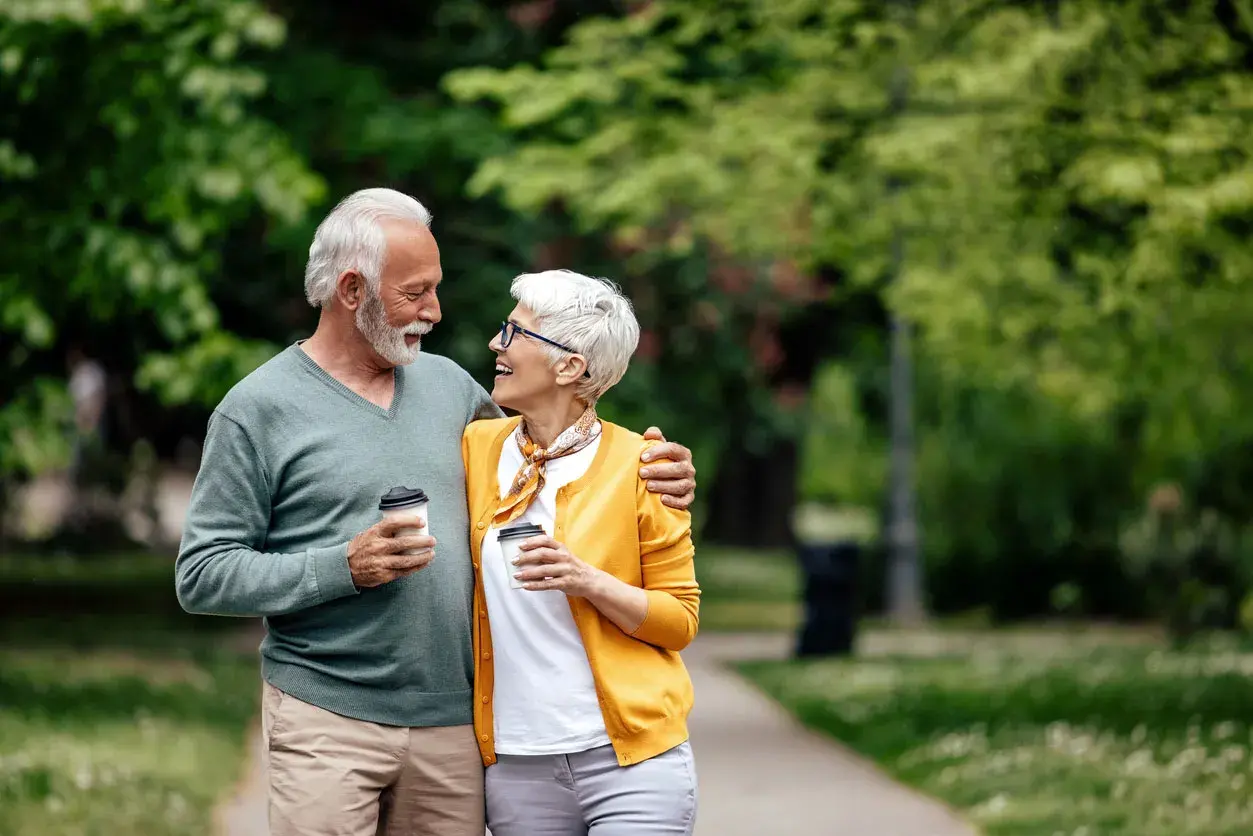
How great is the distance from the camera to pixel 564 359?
155 inches

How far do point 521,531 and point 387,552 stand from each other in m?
0.26

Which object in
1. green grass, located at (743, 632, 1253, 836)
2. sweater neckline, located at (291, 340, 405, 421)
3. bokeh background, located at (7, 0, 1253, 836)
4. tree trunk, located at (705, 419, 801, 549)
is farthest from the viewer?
tree trunk, located at (705, 419, 801, 549)

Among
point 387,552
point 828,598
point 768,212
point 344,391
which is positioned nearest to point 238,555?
point 387,552

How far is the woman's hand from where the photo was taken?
369cm

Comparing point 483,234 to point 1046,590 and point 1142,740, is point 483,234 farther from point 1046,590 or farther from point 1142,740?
point 1142,740

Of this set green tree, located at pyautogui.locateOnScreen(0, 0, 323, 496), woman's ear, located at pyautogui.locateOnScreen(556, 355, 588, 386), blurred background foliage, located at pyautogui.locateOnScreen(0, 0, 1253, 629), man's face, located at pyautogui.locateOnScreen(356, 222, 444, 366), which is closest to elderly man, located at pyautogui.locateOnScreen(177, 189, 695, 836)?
man's face, located at pyautogui.locateOnScreen(356, 222, 444, 366)

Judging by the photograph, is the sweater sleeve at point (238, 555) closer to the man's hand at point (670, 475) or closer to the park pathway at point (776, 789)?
the man's hand at point (670, 475)

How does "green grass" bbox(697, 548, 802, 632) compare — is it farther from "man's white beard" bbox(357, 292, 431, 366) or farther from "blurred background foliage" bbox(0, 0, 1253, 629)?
"man's white beard" bbox(357, 292, 431, 366)

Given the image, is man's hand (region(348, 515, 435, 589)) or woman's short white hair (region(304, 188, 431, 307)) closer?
man's hand (region(348, 515, 435, 589))

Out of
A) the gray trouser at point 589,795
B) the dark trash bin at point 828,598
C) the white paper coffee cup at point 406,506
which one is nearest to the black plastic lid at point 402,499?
the white paper coffee cup at point 406,506

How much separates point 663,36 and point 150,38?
3192 mm

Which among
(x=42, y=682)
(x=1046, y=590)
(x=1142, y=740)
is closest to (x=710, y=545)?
(x=1046, y=590)

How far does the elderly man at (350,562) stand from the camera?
382 cm

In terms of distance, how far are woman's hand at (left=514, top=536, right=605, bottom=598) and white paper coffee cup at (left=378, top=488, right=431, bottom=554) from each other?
200 millimetres
